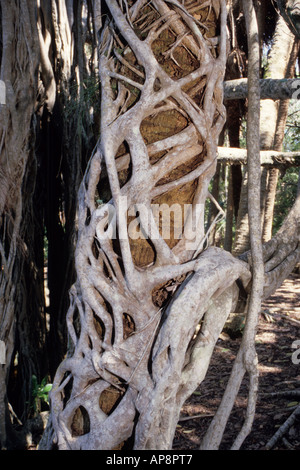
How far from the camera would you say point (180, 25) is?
146 centimetres

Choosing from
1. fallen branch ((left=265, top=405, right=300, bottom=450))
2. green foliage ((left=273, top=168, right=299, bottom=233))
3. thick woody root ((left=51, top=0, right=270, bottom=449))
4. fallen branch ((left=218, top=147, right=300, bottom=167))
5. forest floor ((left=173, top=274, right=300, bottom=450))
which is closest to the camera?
thick woody root ((left=51, top=0, right=270, bottom=449))

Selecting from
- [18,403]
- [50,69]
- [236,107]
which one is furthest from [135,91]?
[236,107]

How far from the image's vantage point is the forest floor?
224 centimetres

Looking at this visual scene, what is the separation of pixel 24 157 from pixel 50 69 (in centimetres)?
72

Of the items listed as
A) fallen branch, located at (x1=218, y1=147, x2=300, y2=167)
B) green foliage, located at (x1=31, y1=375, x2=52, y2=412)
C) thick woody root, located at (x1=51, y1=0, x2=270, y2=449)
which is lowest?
green foliage, located at (x1=31, y1=375, x2=52, y2=412)

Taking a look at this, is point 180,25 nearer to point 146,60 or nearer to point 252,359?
point 146,60

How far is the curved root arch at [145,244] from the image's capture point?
50.6 inches

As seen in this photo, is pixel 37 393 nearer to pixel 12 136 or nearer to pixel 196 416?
pixel 196 416

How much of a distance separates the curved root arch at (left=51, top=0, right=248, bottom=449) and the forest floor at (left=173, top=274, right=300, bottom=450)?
1074mm

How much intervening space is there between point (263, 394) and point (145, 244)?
1.78 m

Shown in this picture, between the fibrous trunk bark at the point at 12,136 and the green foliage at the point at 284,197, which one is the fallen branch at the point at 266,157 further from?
the green foliage at the point at 284,197

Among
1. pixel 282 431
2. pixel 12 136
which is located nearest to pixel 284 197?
pixel 282 431

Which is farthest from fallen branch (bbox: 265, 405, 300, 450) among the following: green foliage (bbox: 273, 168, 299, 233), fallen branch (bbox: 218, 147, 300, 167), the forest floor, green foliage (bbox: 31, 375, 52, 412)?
green foliage (bbox: 273, 168, 299, 233)

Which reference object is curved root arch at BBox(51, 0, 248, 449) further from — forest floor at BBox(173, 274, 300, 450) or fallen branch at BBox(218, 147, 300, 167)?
fallen branch at BBox(218, 147, 300, 167)
